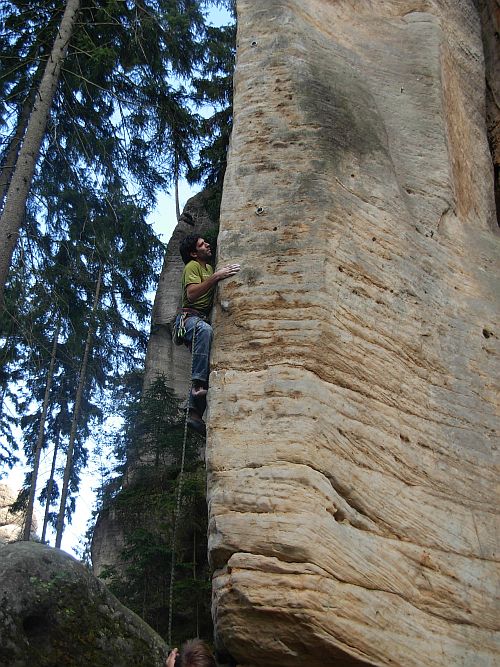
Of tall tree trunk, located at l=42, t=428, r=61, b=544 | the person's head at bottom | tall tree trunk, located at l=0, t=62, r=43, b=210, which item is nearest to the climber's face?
the person's head at bottom

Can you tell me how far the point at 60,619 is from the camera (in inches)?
266

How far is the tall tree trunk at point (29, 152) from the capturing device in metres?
10.7

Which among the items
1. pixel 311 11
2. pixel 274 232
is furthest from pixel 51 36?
pixel 274 232

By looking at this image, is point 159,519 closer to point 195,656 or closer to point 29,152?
point 29,152

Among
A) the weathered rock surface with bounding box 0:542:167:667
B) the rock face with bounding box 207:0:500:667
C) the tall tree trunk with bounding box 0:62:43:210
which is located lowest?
the weathered rock surface with bounding box 0:542:167:667

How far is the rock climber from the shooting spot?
7059 millimetres

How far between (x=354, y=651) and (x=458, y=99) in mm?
6630

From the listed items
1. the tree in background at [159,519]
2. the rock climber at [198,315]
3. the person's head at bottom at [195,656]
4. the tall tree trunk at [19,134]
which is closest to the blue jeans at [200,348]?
the rock climber at [198,315]

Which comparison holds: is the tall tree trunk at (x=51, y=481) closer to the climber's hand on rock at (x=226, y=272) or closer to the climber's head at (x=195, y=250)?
the climber's head at (x=195, y=250)

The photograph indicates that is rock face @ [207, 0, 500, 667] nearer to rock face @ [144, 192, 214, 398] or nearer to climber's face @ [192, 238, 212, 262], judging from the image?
climber's face @ [192, 238, 212, 262]

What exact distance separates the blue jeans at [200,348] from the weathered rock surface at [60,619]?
1.79 m

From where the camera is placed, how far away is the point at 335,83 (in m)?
8.17

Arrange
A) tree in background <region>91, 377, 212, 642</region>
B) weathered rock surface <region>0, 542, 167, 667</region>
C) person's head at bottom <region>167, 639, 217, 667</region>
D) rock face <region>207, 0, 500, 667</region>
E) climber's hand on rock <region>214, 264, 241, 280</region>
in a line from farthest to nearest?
tree in background <region>91, 377, 212, 642</region>, climber's hand on rock <region>214, 264, 241, 280</region>, weathered rock surface <region>0, 542, 167, 667</region>, rock face <region>207, 0, 500, 667</region>, person's head at bottom <region>167, 639, 217, 667</region>

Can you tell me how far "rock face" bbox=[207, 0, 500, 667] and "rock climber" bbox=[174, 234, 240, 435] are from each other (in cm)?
45
